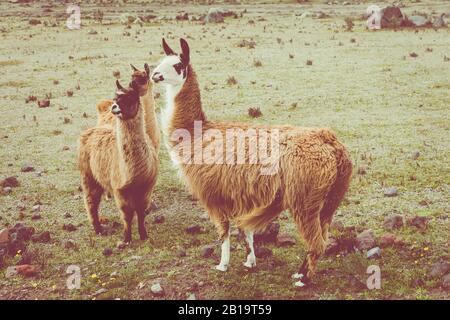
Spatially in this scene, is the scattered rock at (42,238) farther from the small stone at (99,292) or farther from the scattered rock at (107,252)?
the small stone at (99,292)

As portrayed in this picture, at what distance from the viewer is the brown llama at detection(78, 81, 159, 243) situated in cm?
632

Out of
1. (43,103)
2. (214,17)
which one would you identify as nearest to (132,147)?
(43,103)

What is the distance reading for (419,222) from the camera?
6719mm

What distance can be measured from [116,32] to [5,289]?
1005 inches

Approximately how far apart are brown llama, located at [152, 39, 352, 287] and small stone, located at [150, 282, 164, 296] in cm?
73

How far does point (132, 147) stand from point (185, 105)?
0.86 meters

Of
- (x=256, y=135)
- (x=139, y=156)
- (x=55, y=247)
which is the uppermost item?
(x=256, y=135)

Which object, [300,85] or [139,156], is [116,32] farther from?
[139,156]

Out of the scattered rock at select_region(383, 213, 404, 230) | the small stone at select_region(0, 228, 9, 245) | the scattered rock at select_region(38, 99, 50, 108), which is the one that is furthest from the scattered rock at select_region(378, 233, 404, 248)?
the scattered rock at select_region(38, 99, 50, 108)

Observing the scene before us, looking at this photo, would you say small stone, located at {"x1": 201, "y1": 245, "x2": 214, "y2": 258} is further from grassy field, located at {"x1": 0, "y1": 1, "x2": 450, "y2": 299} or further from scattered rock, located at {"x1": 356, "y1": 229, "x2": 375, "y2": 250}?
scattered rock, located at {"x1": 356, "y1": 229, "x2": 375, "y2": 250}

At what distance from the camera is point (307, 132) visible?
5.39 meters

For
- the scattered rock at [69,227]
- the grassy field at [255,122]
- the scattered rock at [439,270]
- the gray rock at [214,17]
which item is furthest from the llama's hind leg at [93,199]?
the gray rock at [214,17]

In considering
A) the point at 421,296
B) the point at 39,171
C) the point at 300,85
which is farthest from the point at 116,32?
the point at 421,296

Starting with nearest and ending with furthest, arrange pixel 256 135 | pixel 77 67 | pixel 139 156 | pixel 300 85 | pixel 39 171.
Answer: pixel 256 135 < pixel 139 156 < pixel 39 171 < pixel 300 85 < pixel 77 67
